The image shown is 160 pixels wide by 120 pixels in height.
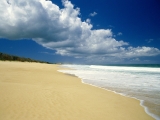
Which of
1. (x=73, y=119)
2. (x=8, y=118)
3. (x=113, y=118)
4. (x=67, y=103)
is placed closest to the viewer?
(x=8, y=118)

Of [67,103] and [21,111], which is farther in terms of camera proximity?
[67,103]

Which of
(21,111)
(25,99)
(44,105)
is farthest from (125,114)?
(25,99)

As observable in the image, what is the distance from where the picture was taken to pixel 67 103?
19.6 ft

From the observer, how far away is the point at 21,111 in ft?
15.6

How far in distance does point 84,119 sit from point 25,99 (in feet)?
10.5

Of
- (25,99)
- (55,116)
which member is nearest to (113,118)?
(55,116)

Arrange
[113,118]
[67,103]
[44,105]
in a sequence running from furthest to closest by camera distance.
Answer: [67,103] < [44,105] < [113,118]

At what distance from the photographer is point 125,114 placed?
17.1 ft

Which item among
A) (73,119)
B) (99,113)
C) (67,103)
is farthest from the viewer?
(67,103)

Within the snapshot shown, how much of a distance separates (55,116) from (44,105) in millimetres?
A: 1126

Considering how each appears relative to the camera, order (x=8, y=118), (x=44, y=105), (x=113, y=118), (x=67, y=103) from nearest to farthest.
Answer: (x=8, y=118) → (x=113, y=118) → (x=44, y=105) → (x=67, y=103)

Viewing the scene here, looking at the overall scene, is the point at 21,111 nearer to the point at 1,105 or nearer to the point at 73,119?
the point at 1,105

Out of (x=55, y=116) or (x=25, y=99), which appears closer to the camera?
(x=55, y=116)

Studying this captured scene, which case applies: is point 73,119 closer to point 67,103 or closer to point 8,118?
point 67,103
